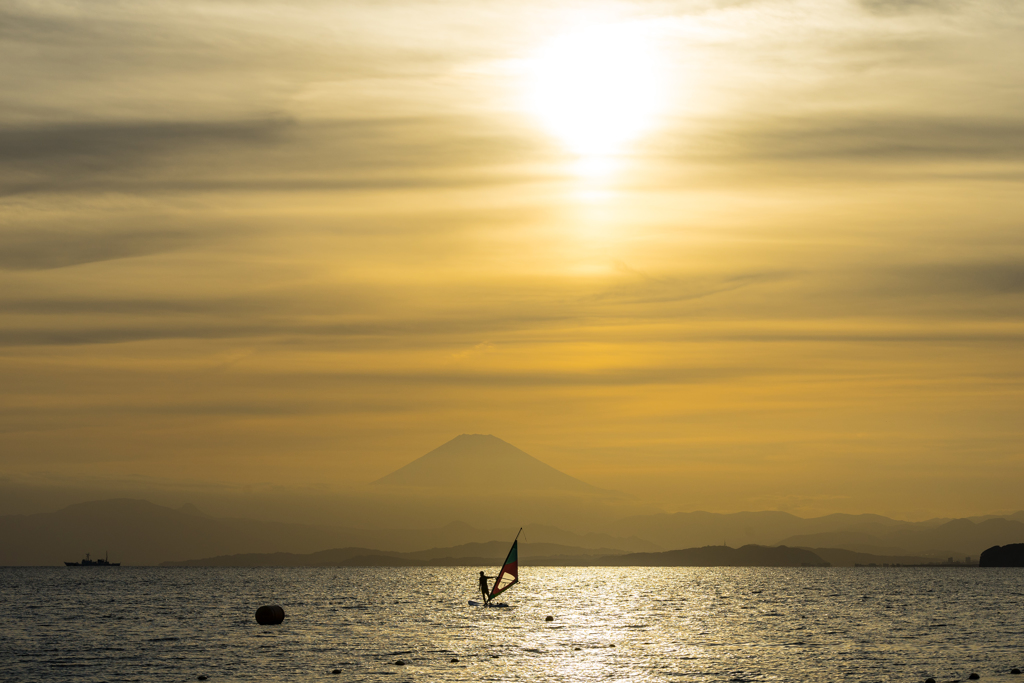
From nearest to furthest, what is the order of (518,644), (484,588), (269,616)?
(518,644) → (269,616) → (484,588)

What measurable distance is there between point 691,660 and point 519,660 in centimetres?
1366

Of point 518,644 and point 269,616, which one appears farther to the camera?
point 269,616

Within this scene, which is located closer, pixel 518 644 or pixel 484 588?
pixel 518 644

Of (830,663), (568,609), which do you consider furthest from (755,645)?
(568,609)

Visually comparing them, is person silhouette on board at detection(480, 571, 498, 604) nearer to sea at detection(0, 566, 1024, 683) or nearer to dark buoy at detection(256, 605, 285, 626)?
sea at detection(0, 566, 1024, 683)

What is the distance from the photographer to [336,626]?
128500 mm

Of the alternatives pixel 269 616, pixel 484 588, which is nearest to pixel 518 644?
pixel 269 616

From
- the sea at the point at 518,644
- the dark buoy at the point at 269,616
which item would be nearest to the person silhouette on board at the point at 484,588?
the sea at the point at 518,644

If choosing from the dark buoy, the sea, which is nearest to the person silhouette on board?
the sea

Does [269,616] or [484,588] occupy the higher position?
[484,588]

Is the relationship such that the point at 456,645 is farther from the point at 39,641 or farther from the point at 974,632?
the point at 974,632

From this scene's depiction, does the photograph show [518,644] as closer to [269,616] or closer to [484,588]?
[269,616]

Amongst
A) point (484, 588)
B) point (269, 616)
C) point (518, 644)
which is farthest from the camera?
point (484, 588)

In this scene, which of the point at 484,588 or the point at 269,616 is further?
the point at 484,588
